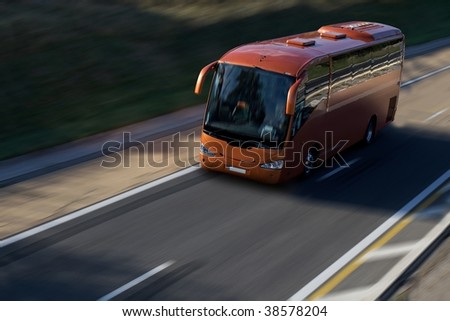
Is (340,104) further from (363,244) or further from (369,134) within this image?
(363,244)

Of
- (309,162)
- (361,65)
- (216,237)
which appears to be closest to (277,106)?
(309,162)

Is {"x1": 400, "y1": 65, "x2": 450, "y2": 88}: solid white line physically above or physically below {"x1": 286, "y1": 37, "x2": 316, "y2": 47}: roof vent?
below

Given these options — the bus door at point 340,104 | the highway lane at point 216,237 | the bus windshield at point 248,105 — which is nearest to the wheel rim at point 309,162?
the highway lane at point 216,237

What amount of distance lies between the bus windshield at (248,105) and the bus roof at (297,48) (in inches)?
7.0

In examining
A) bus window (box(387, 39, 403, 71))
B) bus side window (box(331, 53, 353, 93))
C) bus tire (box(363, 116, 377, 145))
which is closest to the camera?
bus side window (box(331, 53, 353, 93))

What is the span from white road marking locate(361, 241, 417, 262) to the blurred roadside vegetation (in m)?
8.80

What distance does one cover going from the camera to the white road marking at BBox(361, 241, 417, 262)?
11750 millimetres

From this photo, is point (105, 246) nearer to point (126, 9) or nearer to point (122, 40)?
point (122, 40)

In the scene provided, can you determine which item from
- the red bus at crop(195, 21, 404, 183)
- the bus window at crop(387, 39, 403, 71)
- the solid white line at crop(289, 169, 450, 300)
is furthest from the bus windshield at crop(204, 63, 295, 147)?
the bus window at crop(387, 39, 403, 71)

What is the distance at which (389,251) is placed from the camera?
39.4 feet

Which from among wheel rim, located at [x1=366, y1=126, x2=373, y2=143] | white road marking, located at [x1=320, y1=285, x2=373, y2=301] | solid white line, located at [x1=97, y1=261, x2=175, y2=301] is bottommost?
wheel rim, located at [x1=366, y1=126, x2=373, y2=143]

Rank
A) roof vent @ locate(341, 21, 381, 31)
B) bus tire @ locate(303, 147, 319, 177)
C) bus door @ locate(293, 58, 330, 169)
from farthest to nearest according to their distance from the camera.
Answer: roof vent @ locate(341, 21, 381, 31) < bus tire @ locate(303, 147, 319, 177) < bus door @ locate(293, 58, 330, 169)

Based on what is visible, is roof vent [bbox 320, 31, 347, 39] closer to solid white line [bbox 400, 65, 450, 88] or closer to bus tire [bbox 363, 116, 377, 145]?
bus tire [bbox 363, 116, 377, 145]

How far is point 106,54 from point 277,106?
10.6 m
